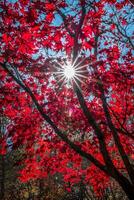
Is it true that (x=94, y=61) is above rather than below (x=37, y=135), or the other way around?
above

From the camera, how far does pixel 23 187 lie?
2586cm

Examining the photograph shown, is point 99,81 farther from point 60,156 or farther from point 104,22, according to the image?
point 60,156

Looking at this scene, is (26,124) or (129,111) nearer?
(26,124)

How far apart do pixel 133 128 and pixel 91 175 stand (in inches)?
209

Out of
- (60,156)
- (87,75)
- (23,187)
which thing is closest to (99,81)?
(87,75)

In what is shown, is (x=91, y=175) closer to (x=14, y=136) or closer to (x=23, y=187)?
(x=14, y=136)

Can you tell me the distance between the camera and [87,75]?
9711 millimetres

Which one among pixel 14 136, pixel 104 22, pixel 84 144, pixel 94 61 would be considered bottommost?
pixel 14 136

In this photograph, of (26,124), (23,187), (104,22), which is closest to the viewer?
(26,124)

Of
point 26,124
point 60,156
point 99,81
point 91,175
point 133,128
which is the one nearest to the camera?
point 99,81

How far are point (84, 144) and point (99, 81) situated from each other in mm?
5460

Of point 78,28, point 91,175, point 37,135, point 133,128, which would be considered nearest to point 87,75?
point 78,28

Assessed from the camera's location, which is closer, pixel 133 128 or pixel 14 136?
pixel 14 136

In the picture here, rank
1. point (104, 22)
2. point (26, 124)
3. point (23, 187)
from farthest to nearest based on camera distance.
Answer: point (23, 187), point (104, 22), point (26, 124)
